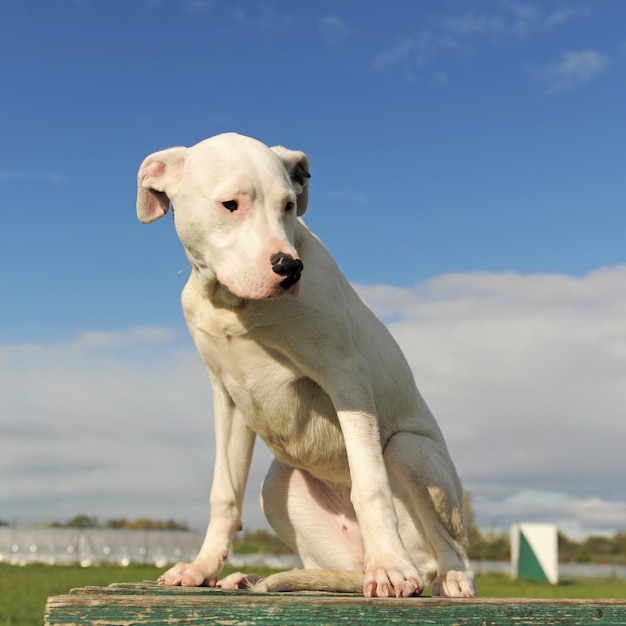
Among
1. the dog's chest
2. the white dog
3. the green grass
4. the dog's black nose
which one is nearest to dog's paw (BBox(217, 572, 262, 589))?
the white dog

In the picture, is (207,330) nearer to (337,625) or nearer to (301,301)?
(301,301)

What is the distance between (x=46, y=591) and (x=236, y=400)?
12143mm

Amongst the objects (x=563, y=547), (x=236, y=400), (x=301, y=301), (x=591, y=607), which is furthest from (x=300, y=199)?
(x=563, y=547)

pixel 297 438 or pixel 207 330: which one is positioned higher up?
pixel 207 330

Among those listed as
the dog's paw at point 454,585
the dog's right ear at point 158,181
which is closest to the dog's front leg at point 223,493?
the dog's right ear at point 158,181

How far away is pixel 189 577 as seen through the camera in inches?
148

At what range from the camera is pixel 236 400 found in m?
3.94

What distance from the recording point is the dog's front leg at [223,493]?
3827 mm

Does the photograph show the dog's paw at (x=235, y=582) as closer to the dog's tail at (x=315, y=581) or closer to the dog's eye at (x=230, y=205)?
the dog's tail at (x=315, y=581)

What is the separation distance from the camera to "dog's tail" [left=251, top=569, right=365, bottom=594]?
144 inches

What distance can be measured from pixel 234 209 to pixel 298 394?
103cm

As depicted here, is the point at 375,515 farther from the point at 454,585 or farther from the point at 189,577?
the point at 189,577

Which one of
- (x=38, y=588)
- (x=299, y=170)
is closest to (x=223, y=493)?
(x=299, y=170)

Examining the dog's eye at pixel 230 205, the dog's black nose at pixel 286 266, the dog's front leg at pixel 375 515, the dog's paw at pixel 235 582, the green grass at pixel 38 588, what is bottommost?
the green grass at pixel 38 588
